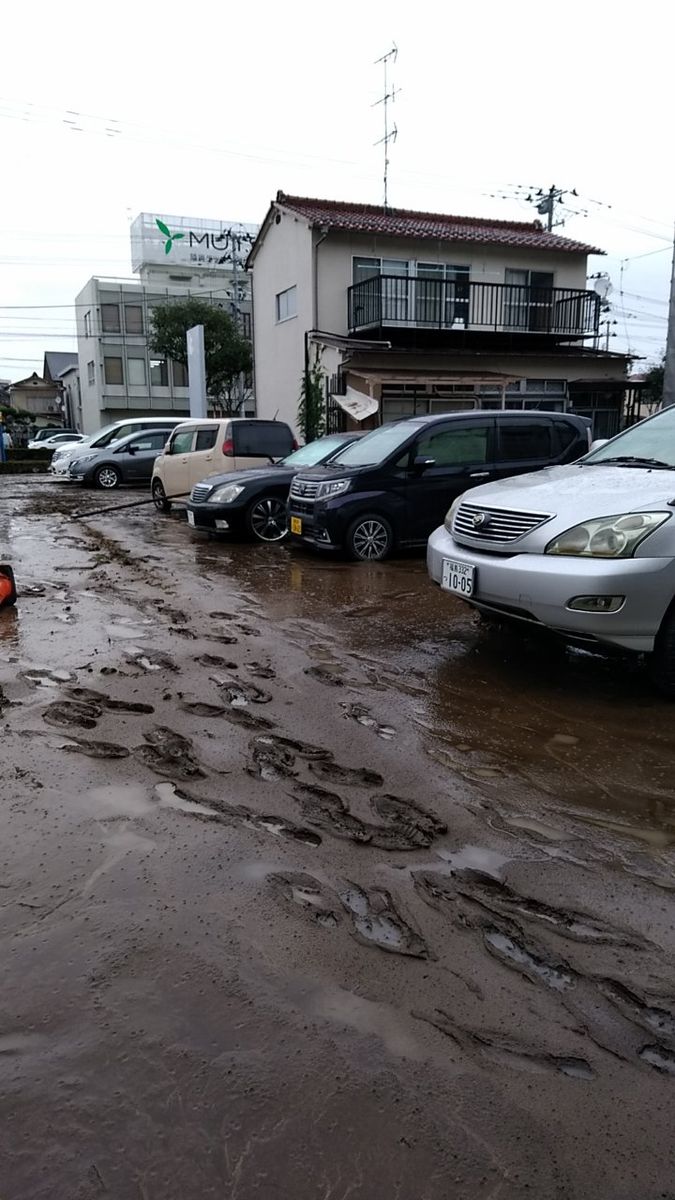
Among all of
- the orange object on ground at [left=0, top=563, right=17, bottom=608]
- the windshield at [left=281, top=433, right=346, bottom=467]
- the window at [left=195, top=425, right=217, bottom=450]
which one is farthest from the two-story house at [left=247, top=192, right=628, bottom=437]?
the orange object on ground at [left=0, top=563, right=17, bottom=608]

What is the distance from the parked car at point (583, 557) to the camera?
396 centimetres

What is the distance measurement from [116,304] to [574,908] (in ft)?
163

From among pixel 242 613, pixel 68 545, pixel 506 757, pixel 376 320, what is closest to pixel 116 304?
pixel 376 320

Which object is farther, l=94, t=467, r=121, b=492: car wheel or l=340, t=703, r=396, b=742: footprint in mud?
l=94, t=467, r=121, b=492: car wheel

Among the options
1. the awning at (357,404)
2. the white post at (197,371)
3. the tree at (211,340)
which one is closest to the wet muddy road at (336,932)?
the awning at (357,404)

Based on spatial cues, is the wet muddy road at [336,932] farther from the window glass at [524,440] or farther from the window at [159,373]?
the window at [159,373]

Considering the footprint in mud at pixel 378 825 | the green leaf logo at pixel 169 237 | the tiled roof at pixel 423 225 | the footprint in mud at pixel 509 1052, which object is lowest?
the footprint in mud at pixel 509 1052

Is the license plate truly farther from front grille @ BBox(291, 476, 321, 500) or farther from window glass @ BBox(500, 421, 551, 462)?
window glass @ BBox(500, 421, 551, 462)

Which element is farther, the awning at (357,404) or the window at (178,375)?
the window at (178,375)

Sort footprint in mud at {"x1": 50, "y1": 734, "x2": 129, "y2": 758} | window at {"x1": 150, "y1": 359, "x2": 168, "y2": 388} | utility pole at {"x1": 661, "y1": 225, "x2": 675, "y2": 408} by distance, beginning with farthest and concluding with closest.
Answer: window at {"x1": 150, "y1": 359, "x2": 168, "y2": 388} < utility pole at {"x1": 661, "y1": 225, "x2": 675, "y2": 408} < footprint in mud at {"x1": 50, "y1": 734, "x2": 129, "y2": 758}

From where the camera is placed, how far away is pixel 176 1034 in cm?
199

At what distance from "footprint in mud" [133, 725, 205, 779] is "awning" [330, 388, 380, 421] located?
577 inches

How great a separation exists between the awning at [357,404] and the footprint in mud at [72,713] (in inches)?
562

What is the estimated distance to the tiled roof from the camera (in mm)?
20688
